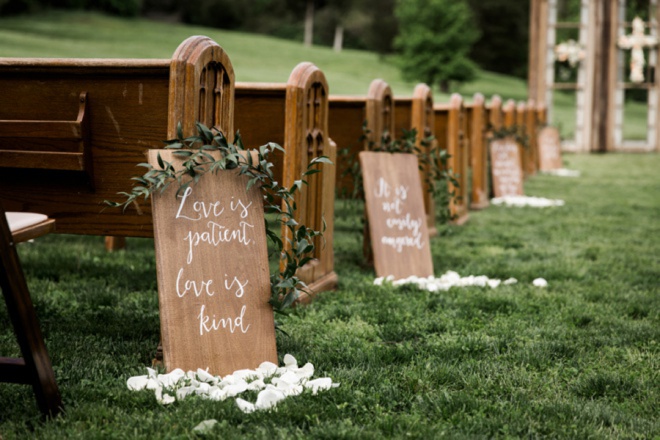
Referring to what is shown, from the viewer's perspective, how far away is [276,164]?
4.30 meters

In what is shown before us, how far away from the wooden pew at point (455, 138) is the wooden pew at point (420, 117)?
889 millimetres

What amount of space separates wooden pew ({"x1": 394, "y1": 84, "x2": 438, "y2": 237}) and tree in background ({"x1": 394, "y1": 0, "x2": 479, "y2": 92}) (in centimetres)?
3606

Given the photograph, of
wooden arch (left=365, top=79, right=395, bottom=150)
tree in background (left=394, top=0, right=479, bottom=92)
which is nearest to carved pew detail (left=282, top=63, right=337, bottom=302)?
wooden arch (left=365, top=79, right=395, bottom=150)

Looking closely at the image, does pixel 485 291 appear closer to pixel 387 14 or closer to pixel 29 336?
pixel 29 336

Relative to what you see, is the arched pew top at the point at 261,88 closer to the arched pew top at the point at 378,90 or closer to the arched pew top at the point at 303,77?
the arched pew top at the point at 303,77

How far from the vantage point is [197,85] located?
9.64ft

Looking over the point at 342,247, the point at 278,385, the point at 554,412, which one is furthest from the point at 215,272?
the point at 342,247

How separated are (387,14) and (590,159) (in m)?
40.6

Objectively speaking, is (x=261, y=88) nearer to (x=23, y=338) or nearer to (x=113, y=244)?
(x=113, y=244)

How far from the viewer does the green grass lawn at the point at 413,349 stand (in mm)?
2404

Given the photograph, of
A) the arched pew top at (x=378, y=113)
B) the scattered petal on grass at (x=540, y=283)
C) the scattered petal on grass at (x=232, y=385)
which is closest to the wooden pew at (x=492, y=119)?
the arched pew top at (x=378, y=113)

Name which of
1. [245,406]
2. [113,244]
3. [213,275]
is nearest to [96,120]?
[213,275]

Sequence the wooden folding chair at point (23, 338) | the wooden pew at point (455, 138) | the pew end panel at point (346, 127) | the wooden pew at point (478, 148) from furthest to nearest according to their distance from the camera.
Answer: the wooden pew at point (478, 148) → the wooden pew at point (455, 138) → the pew end panel at point (346, 127) → the wooden folding chair at point (23, 338)

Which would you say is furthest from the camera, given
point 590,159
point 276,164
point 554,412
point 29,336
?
point 590,159
